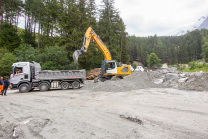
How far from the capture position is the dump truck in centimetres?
1130

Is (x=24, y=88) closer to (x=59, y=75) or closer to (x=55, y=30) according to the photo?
(x=59, y=75)

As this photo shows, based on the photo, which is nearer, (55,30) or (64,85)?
(64,85)

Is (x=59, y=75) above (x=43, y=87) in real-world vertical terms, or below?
above

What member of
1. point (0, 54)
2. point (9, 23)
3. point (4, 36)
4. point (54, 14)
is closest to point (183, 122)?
point (0, 54)

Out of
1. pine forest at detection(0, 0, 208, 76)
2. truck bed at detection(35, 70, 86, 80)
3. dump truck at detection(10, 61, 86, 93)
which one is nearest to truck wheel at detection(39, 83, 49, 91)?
dump truck at detection(10, 61, 86, 93)

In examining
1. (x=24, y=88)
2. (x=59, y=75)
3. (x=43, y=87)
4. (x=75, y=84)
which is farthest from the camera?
(x=75, y=84)

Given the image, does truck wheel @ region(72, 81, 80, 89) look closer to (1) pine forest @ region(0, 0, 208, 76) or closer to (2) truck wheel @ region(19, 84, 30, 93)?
(2) truck wheel @ region(19, 84, 30, 93)

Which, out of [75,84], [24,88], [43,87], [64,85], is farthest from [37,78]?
[75,84]

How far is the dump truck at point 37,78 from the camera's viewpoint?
11.3 m

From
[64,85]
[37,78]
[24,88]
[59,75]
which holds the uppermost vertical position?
[59,75]

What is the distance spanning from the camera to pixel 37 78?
38.6 ft

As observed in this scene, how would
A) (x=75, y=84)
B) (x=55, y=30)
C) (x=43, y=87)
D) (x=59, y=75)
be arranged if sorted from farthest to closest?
(x=55, y=30) → (x=75, y=84) → (x=59, y=75) → (x=43, y=87)

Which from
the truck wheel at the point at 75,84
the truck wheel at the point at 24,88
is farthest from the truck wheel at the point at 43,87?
the truck wheel at the point at 75,84

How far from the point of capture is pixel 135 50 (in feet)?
302
